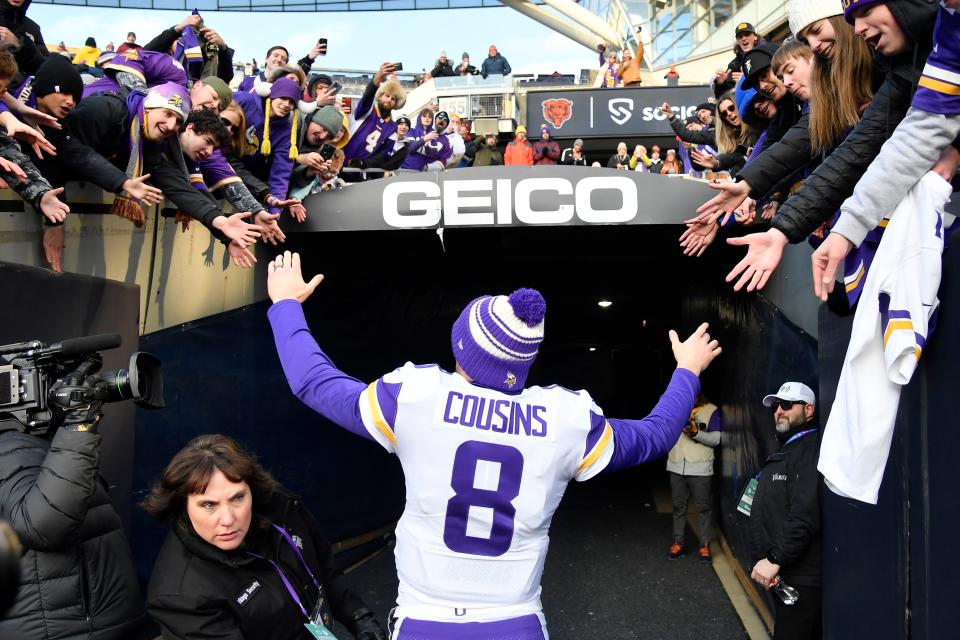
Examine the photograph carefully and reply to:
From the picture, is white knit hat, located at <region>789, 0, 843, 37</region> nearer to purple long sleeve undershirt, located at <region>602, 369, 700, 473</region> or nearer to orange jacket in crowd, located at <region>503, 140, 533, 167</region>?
purple long sleeve undershirt, located at <region>602, 369, 700, 473</region>

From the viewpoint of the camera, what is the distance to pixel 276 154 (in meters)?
5.71

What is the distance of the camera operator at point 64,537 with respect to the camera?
8.13 feet

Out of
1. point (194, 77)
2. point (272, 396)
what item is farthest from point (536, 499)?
point (194, 77)

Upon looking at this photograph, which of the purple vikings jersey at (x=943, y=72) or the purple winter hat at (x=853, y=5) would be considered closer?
the purple vikings jersey at (x=943, y=72)

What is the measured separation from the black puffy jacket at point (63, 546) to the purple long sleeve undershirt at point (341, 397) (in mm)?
804

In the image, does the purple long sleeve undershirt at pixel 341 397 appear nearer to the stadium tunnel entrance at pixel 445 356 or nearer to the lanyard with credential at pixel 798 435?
the lanyard with credential at pixel 798 435

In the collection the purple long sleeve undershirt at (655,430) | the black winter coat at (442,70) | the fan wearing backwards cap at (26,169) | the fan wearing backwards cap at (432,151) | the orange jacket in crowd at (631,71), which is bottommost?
the purple long sleeve undershirt at (655,430)

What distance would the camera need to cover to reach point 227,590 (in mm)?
2578

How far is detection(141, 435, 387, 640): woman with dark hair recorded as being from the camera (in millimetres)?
2535

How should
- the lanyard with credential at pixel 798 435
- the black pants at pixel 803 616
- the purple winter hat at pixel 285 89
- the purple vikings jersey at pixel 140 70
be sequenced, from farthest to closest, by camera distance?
the purple winter hat at pixel 285 89 < the purple vikings jersey at pixel 140 70 < the lanyard with credential at pixel 798 435 < the black pants at pixel 803 616

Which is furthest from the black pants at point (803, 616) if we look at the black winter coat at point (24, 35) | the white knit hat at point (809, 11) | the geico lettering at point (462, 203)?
the black winter coat at point (24, 35)

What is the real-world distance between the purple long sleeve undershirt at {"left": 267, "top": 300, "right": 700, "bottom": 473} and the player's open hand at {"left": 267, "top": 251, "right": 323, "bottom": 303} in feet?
0.11

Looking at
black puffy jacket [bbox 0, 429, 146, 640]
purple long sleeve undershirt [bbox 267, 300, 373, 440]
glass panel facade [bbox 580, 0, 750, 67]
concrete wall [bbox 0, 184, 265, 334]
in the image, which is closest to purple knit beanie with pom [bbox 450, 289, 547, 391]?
purple long sleeve undershirt [bbox 267, 300, 373, 440]

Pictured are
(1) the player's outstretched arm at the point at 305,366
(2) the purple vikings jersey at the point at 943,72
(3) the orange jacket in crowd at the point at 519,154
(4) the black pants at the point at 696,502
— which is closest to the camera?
(2) the purple vikings jersey at the point at 943,72
